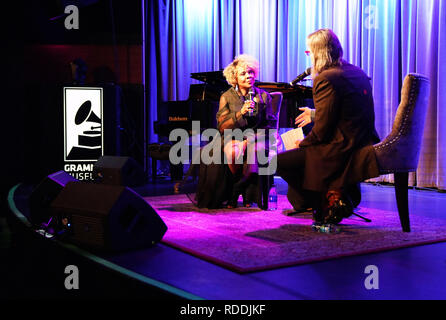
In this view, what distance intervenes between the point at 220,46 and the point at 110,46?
1.84m

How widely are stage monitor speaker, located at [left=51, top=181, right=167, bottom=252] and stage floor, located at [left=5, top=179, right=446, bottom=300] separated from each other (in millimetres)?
82

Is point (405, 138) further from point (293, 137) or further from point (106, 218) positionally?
point (106, 218)

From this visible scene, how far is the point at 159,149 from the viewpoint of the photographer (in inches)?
243

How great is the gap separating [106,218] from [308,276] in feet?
3.39

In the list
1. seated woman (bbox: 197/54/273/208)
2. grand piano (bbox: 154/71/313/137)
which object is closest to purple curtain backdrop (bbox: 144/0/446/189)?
grand piano (bbox: 154/71/313/137)

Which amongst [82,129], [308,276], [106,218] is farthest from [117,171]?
[308,276]

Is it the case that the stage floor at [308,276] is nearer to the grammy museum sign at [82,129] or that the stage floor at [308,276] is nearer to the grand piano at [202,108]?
the grand piano at [202,108]

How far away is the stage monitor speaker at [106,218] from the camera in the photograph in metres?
2.39

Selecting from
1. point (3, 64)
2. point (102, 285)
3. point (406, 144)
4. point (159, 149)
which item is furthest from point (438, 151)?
point (3, 64)

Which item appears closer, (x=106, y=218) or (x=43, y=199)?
A: (x=106, y=218)

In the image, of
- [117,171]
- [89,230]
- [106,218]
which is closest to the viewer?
[106,218]

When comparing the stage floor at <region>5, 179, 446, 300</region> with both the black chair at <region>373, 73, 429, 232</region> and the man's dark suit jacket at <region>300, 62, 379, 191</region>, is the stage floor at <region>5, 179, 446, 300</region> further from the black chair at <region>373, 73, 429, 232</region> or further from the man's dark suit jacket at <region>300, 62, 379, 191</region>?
the man's dark suit jacket at <region>300, 62, 379, 191</region>

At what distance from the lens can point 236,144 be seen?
12.8 feet

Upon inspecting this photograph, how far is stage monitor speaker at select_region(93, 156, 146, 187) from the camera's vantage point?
17.2 feet
